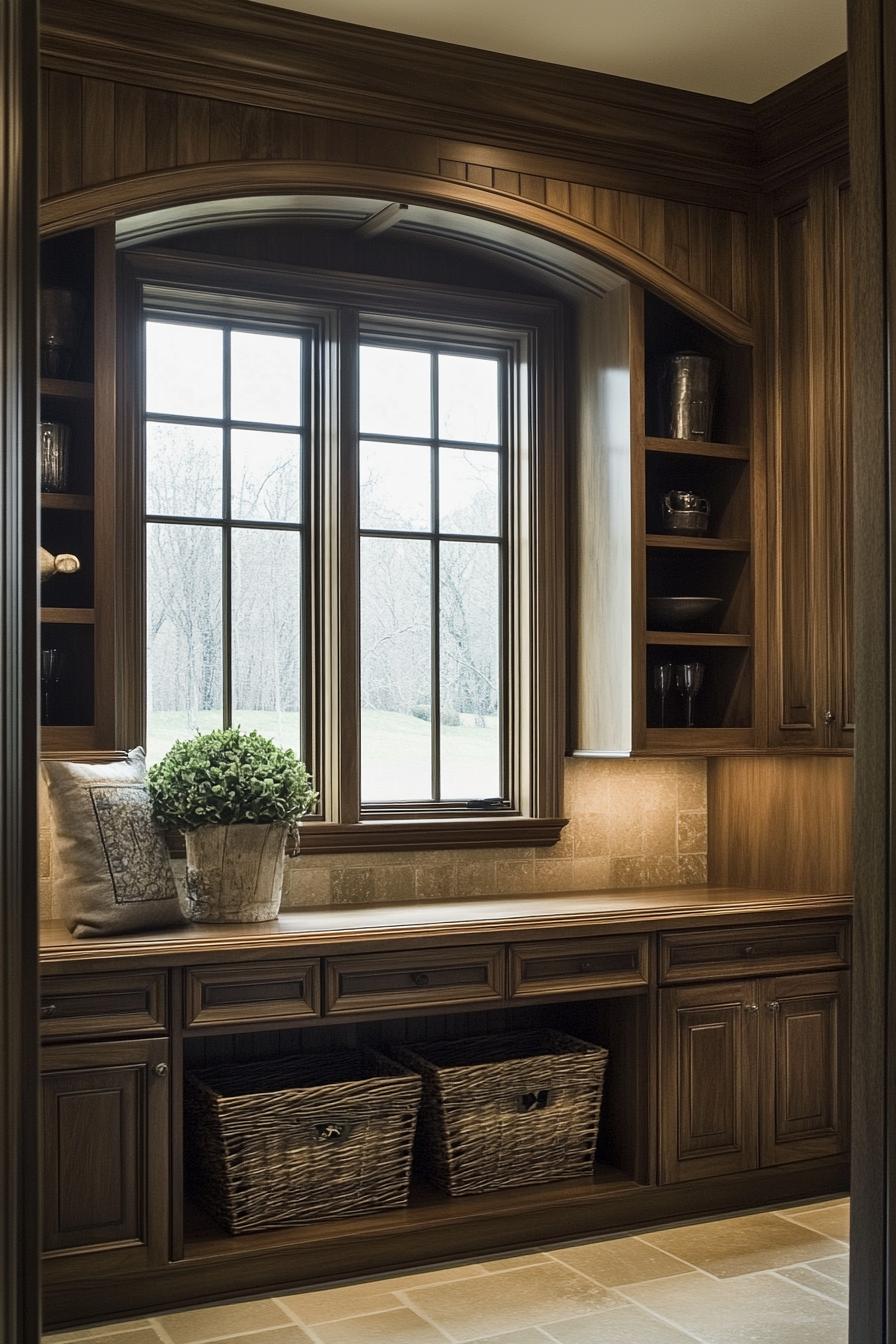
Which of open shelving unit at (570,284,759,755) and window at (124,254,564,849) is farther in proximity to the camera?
open shelving unit at (570,284,759,755)

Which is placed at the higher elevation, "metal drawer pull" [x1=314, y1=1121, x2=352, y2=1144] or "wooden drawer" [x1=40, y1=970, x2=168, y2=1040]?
"wooden drawer" [x1=40, y1=970, x2=168, y2=1040]

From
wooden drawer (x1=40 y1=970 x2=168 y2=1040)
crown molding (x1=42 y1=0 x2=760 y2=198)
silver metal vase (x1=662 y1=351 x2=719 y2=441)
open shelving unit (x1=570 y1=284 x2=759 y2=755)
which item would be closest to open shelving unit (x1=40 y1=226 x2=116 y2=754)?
crown molding (x1=42 y1=0 x2=760 y2=198)

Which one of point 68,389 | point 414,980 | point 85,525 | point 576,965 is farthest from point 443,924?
point 68,389

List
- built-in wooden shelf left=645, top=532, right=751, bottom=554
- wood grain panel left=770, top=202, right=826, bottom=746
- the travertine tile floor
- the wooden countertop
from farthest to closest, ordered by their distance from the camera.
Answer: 1. built-in wooden shelf left=645, top=532, right=751, bottom=554
2. wood grain panel left=770, top=202, right=826, bottom=746
3. the wooden countertop
4. the travertine tile floor

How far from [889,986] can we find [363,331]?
3221mm

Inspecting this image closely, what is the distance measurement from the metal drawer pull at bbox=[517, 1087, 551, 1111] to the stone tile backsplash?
69cm

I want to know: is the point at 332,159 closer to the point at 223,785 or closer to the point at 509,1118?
the point at 223,785

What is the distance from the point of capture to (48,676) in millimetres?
3498

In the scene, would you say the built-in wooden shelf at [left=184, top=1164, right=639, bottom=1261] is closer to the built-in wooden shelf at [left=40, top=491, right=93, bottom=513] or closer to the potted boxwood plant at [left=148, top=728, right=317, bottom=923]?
the potted boxwood plant at [left=148, top=728, right=317, bottom=923]

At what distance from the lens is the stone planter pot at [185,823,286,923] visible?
3.47 meters

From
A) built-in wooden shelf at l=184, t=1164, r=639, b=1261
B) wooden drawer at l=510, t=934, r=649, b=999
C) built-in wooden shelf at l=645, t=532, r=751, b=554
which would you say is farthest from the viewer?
built-in wooden shelf at l=645, t=532, r=751, b=554

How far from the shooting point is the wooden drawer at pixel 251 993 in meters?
3.23

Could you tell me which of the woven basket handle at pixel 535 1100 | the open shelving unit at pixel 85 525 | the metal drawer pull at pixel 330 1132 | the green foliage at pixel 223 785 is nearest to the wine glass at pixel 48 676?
the open shelving unit at pixel 85 525

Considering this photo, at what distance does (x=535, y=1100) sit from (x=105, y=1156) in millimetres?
1195
